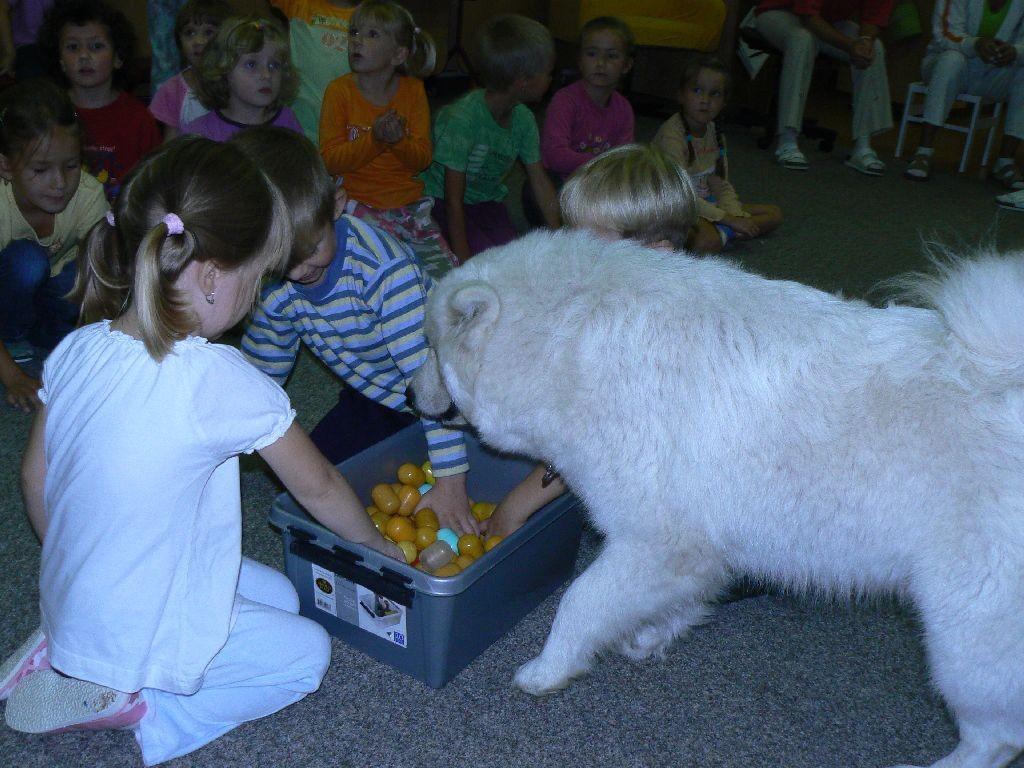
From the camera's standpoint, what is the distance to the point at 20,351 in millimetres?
3598

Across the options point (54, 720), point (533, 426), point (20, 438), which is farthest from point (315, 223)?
point (20, 438)

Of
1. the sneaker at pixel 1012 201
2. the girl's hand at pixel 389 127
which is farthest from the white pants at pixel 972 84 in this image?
the girl's hand at pixel 389 127

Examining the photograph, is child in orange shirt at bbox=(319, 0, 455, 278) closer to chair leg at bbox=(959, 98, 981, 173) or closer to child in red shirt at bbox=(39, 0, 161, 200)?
child in red shirt at bbox=(39, 0, 161, 200)

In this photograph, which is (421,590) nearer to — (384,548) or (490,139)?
(384,548)

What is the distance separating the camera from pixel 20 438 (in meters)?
3.06

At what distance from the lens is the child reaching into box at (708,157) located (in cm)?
508

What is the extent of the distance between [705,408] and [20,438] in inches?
96.4

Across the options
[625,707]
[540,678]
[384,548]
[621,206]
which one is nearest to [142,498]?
[384,548]

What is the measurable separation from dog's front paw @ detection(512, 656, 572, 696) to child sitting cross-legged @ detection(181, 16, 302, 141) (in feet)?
8.59

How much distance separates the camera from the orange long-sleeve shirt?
4055mm

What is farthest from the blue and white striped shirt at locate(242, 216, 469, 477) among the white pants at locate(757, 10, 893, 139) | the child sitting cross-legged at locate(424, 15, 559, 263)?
the white pants at locate(757, 10, 893, 139)

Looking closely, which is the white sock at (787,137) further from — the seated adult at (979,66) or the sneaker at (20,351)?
the sneaker at (20,351)

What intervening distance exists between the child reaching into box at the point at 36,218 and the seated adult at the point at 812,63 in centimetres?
560

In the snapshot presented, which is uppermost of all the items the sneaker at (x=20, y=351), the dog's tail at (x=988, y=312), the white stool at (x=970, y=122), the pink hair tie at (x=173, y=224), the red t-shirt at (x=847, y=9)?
the red t-shirt at (x=847, y=9)
